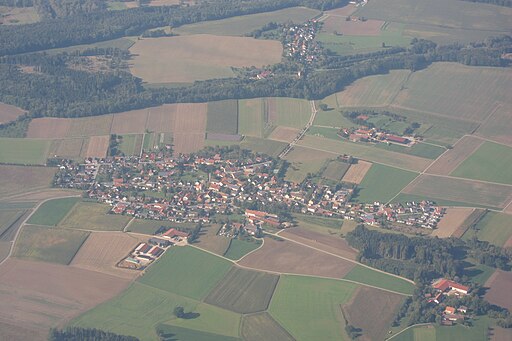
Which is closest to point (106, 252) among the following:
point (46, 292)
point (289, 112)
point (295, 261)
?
point (46, 292)

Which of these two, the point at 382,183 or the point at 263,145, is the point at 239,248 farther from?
the point at 263,145

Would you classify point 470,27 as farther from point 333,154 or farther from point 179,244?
point 179,244

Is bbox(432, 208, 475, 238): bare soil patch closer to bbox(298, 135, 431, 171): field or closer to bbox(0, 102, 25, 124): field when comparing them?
bbox(298, 135, 431, 171): field

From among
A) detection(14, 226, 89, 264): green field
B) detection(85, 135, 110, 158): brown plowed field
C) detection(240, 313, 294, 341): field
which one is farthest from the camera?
detection(85, 135, 110, 158): brown plowed field

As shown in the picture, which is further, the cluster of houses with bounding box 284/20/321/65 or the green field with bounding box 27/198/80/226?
the cluster of houses with bounding box 284/20/321/65

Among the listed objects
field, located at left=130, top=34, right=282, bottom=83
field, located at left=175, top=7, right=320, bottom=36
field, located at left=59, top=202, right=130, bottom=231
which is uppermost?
field, located at left=175, top=7, right=320, bottom=36

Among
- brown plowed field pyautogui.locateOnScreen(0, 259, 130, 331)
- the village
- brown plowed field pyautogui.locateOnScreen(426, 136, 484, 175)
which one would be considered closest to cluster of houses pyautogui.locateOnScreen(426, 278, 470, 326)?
the village
